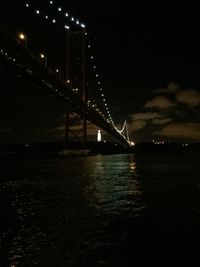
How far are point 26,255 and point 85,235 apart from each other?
1796 mm

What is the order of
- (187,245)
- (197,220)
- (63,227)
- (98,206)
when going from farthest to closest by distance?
(98,206) < (197,220) < (63,227) < (187,245)

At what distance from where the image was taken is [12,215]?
11602 millimetres

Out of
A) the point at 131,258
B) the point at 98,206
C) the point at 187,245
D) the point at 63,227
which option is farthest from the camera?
the point at 98,206

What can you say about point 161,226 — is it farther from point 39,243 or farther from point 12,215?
point 12,215

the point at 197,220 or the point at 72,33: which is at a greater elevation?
the point at 72,33

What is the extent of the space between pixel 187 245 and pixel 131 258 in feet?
4.62

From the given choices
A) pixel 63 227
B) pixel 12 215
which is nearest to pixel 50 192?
pixel 12 215

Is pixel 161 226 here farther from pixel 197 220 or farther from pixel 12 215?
pixel 12 215

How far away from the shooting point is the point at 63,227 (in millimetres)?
9766

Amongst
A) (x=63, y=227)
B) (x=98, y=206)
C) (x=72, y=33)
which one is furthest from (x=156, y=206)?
(x=72, y=33)

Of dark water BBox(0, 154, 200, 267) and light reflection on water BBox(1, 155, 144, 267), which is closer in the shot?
dark water BBox(0, 154, 200, 267)

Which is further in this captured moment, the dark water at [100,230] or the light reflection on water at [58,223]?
the light reflection on water at [58,223]

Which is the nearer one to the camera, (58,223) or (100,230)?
(100,230)

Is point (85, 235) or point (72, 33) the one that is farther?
point (72, 33)
